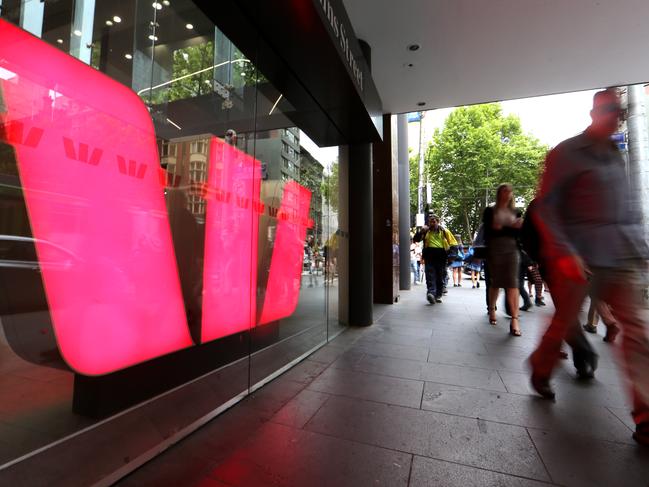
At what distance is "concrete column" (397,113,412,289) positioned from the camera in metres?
11.1

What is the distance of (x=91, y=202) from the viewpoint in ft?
6.44

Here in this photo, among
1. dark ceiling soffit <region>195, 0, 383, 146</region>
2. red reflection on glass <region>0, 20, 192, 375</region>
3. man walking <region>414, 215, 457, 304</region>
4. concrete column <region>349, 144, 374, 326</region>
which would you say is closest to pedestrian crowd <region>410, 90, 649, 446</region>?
dark ceiling soffit <region>195, 0, 383, 146</region>

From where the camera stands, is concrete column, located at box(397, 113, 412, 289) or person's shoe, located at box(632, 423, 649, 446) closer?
person's shoe, located at box(632, 423, 649, 446)

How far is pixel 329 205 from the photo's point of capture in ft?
17.1

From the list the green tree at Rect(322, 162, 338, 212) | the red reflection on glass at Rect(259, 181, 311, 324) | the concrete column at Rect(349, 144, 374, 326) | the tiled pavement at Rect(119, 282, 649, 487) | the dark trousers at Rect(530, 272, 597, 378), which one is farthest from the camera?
the concrete column at Rect(349, 144, 374, 326)

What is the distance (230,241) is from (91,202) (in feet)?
4.16

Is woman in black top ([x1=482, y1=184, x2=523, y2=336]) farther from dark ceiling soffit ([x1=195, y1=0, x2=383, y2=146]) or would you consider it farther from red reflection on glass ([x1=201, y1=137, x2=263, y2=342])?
red reflection on glass ([x1=201, y1=137, x2=263, y2=342])

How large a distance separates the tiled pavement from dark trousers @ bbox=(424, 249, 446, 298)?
13.1ft

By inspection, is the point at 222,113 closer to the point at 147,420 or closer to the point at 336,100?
the point at 336,100

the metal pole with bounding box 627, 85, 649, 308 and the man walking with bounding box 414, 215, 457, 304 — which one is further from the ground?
the metal pole with bounding box 627, 85, 649, 308

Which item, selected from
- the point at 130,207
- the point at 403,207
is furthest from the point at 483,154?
the point at 130,207

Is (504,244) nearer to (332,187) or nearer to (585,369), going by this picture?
(585,369)

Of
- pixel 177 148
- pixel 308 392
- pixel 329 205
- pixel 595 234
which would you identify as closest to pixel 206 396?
pixel 308 392

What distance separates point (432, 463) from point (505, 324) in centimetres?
428
